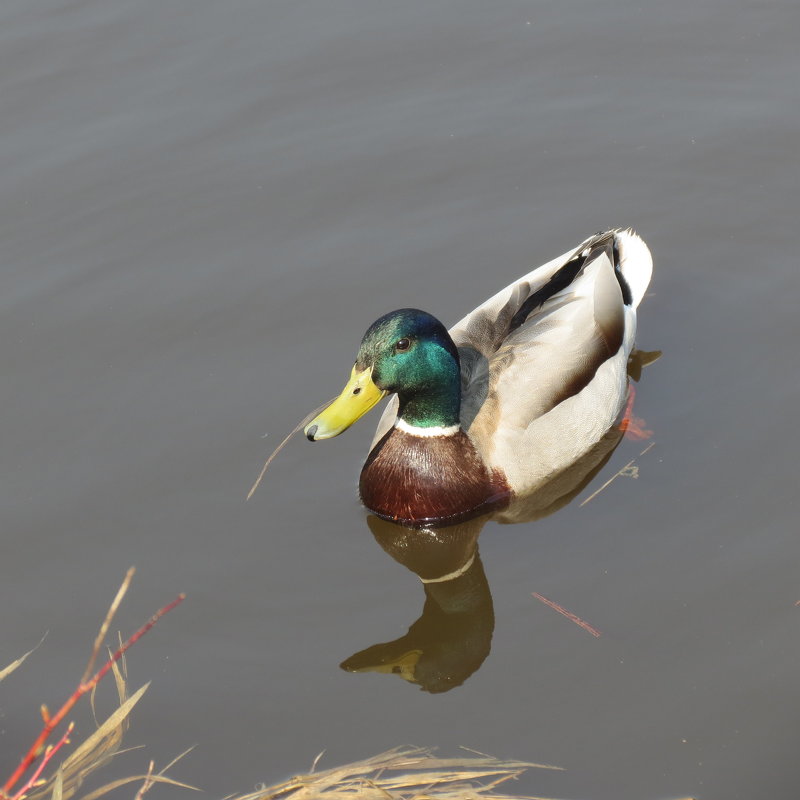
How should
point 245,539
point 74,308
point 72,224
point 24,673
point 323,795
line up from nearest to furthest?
1. point 323,795
2. point 24,673
3. point 245,539
4. point 74,308
5. point 72,224

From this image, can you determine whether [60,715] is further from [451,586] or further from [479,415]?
[479,415]

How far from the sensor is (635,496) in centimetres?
673

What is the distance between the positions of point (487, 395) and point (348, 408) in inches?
37.1

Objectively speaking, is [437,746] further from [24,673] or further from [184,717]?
[24,673]

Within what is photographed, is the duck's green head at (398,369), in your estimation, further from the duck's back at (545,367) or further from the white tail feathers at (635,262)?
the white tail feathers at (635,262)

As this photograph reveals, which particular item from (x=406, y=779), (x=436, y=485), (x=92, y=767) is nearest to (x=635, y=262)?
(x=436, y=485)

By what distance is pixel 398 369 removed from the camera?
6422 millimetres

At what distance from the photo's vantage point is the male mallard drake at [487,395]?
6.45 m

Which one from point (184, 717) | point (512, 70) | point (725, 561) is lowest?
point (725, 561)

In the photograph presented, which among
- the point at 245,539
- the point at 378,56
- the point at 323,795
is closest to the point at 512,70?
the point at 378,56

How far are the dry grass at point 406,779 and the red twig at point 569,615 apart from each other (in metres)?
0.81

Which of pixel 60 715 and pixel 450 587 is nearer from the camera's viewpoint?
pixel 60 715

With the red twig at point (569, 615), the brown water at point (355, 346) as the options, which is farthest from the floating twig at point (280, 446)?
the red twig at point (569, 615)

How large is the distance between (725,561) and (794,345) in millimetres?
1824
